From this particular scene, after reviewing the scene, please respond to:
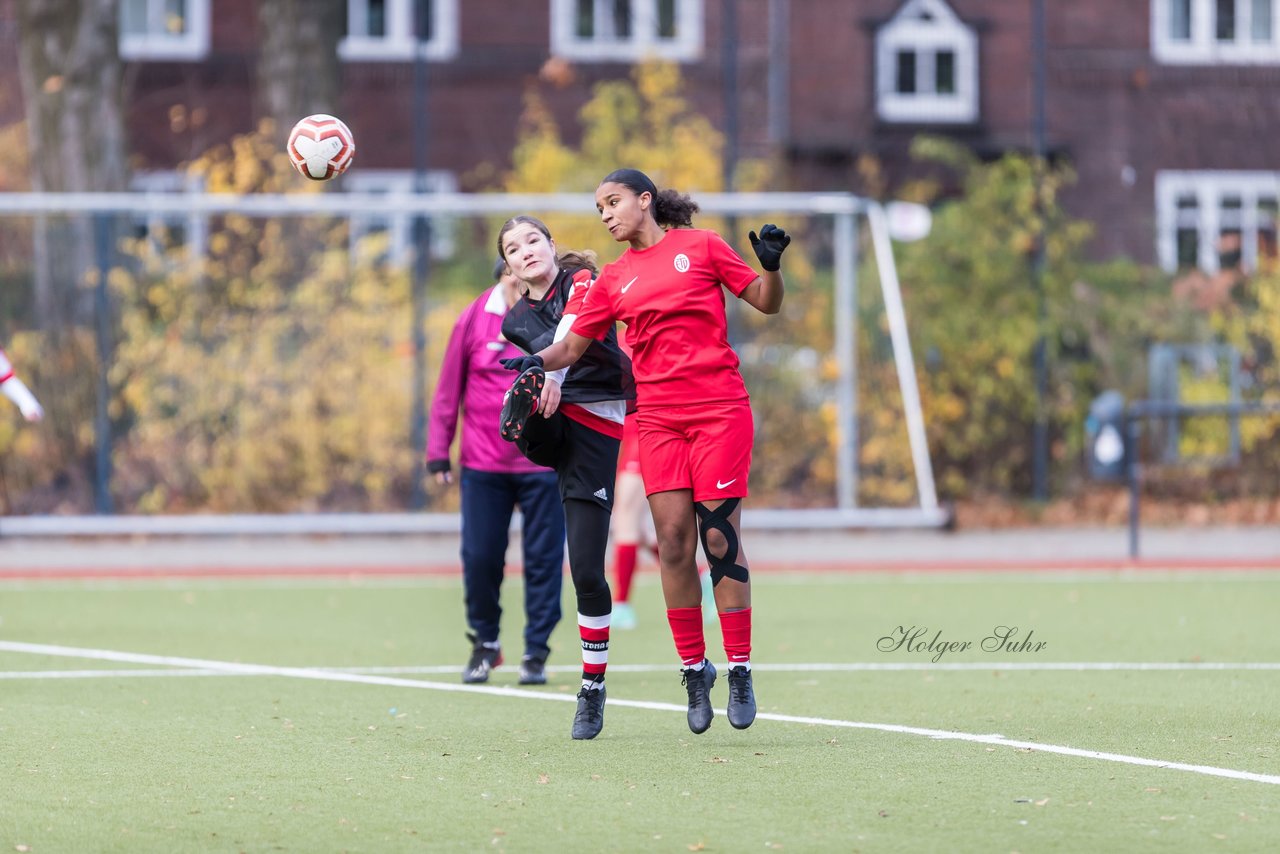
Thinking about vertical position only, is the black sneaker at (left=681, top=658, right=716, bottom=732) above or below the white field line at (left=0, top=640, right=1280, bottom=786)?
above

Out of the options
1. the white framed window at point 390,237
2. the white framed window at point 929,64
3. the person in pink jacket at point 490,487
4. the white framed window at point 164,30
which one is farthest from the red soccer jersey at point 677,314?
the white framed window at point 164,30

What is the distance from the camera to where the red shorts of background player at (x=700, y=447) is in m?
7.42

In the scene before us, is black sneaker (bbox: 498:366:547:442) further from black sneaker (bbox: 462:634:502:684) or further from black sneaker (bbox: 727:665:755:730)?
black sneaker (bbox: 462:634:502:684)

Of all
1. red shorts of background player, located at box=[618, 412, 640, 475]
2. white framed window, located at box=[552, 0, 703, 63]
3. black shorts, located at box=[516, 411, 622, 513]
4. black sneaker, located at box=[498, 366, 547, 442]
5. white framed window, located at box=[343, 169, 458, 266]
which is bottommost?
red shorts of background player, located at box=[618, 412, 640, 475]

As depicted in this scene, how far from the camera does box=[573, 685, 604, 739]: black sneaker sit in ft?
24.9

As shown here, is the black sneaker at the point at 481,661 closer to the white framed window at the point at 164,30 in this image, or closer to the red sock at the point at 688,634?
the red sock at the point at 688,634

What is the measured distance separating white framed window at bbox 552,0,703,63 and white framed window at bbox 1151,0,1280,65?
5.94m

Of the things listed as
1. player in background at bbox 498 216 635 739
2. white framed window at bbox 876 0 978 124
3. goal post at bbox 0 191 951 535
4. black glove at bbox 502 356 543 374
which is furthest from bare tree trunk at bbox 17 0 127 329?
black glove at bbox 502 356 543 374

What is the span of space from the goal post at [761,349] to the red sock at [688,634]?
395 inches

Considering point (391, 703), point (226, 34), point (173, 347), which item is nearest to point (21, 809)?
A: point (391, 703)

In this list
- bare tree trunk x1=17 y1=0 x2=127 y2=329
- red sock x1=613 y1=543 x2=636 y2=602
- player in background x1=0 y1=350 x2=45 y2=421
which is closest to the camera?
red sock x1=613 y1=543 x2=636 y2=602

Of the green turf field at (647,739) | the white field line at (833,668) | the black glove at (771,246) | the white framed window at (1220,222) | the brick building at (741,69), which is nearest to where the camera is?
the green turf field at (647,739)

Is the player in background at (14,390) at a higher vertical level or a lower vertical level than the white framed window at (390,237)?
lower

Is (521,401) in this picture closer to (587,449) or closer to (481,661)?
(587,449)
